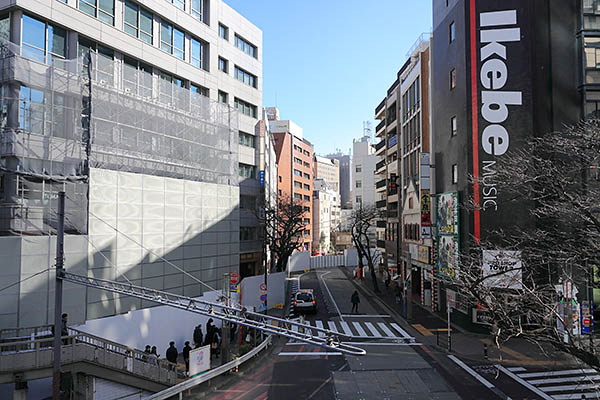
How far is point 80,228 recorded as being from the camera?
19.5 meters

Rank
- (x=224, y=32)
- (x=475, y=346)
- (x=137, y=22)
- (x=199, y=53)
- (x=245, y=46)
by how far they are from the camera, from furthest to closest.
Answer: (x=245, y=46), (x=224, y=32), (x=199, y=53), (x=137, y=22), (x=475, y=346)

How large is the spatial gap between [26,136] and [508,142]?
25.3 meters

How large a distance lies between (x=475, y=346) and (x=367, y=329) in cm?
689

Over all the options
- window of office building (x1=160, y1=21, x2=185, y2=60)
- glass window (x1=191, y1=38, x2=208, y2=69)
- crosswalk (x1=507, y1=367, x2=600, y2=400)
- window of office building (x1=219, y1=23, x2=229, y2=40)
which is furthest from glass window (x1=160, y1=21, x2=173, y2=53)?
crosswalk (x1=507, y1=367, x2=600, y2=400)

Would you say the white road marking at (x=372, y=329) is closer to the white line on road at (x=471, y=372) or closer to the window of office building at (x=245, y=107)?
the white line on road at (x=471, y=372)

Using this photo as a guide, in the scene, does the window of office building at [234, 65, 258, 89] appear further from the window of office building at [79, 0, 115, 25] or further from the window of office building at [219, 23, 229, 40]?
the window of office building at [79, 0, 115, 25]

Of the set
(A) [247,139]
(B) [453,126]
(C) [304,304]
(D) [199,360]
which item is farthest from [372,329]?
(A) [247,139]

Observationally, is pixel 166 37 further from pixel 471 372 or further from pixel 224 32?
pixel 471 372

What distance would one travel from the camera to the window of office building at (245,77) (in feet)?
128

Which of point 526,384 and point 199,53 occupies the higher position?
point 199,53

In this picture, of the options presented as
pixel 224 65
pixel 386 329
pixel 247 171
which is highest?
pixel 224 65

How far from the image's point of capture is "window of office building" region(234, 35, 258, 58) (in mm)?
39125

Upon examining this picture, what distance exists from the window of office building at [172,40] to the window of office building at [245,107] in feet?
28.7

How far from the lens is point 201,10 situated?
107 ft
